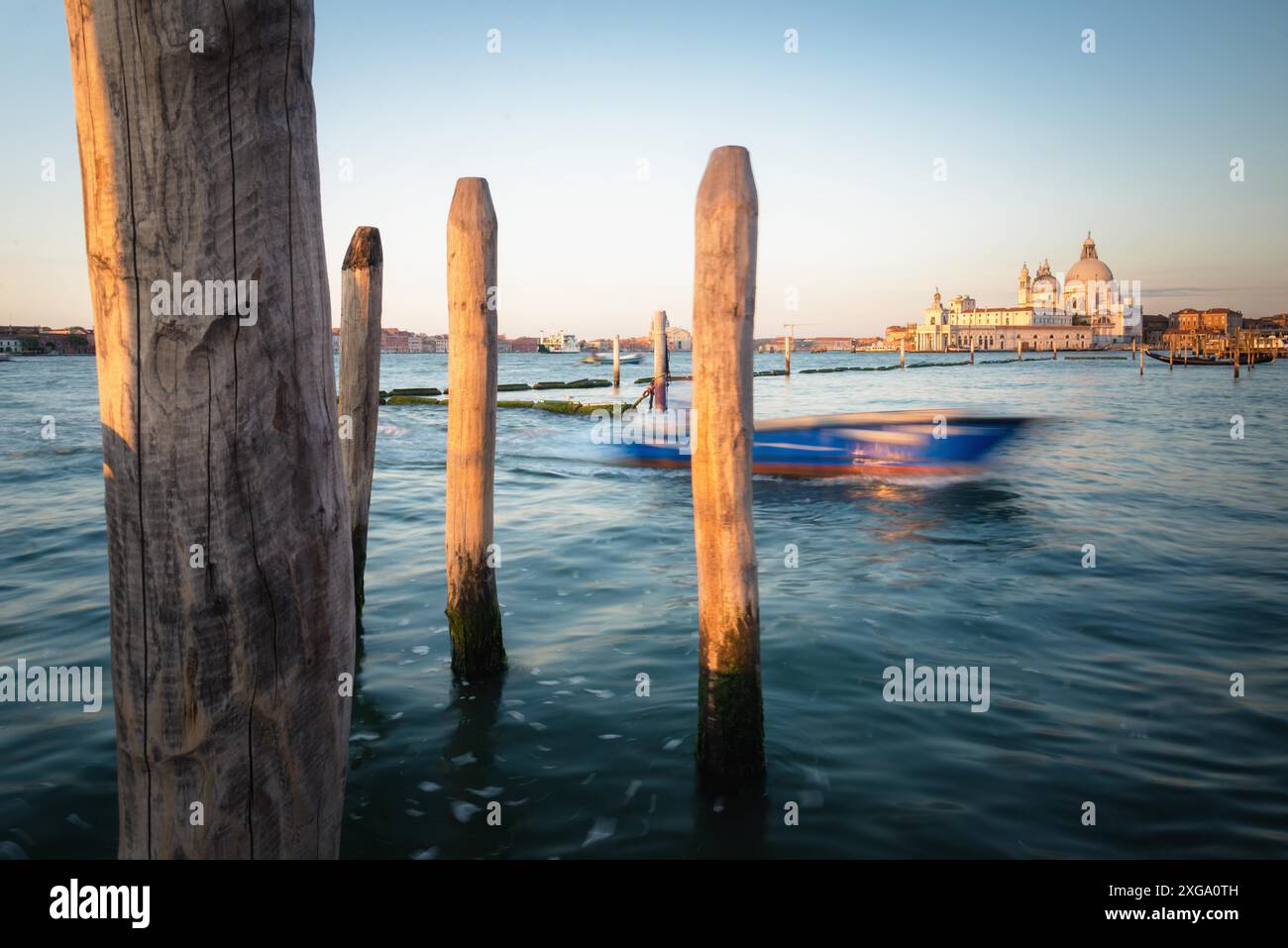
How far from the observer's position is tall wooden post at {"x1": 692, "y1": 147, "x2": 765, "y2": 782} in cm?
401

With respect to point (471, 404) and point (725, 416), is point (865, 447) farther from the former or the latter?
point (725, 416)

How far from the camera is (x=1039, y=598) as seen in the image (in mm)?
8148

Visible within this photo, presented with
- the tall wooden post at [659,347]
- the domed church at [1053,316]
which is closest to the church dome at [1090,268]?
the domed church at [1053,316]

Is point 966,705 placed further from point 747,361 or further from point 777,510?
point 777,510

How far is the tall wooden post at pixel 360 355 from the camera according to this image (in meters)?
6.26

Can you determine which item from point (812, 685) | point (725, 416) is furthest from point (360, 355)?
point (812, 685)

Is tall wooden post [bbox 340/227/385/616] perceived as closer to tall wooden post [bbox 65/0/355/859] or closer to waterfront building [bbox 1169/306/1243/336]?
tall wooden post [bbox 65/0/355/859]

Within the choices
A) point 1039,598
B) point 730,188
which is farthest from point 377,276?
point 1039,598

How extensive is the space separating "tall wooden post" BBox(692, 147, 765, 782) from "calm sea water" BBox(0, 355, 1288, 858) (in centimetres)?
89

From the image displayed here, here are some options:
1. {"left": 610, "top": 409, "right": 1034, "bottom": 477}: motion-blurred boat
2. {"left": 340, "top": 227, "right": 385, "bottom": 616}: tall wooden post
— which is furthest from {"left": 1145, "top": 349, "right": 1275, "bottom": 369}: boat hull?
{"left": 340, "top": 227, "right": 385, "bottom": 616}: tall wooden post

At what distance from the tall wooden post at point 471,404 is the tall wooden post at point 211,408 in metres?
3.46

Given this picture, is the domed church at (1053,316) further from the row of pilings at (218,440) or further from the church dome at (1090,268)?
the row of pilings at (218,440)

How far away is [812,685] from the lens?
596 cm

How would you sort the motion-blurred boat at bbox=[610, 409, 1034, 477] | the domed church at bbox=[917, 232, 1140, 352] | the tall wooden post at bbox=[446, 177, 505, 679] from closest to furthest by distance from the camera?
the tall wooden post at bbox=[446, 177, 505, 679], the motion-blurred boat at bbox=[610, 409, 1034, 477], the domed church at bbox=[917, 232, 1140, 352]
